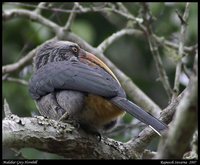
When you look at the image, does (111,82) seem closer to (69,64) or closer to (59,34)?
(69,64)

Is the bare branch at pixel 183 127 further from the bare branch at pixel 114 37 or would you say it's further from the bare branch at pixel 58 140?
the bare branch at pixel 114 37

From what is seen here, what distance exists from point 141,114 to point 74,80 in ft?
2.26

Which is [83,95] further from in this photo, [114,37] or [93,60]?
[114,37]

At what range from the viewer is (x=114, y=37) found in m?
5.96

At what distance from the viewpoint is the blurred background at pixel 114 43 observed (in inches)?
Result: 264

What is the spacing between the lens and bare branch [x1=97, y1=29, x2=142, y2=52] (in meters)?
5.88

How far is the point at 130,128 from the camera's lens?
6125 mm

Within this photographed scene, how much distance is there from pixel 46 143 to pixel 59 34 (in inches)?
105

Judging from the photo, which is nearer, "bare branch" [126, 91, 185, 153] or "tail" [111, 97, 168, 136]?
"tail" [111, 97, 168, 136]

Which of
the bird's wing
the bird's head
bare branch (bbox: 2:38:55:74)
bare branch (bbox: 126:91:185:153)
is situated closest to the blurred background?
bare branch (bbox: 2:38:55:74)

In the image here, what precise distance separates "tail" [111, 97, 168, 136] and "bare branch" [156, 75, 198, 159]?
141 cm

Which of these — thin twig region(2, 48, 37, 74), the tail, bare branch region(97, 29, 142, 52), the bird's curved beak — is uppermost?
bare branch region(97, 29, 142, 52)

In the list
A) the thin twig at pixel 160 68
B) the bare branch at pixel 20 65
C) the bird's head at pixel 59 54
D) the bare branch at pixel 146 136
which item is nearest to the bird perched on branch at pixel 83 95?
the bird's head at pixel 59 54

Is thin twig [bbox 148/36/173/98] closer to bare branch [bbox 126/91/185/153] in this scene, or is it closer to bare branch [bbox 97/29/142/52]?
bare branch [bbox 97/29/142/52]
